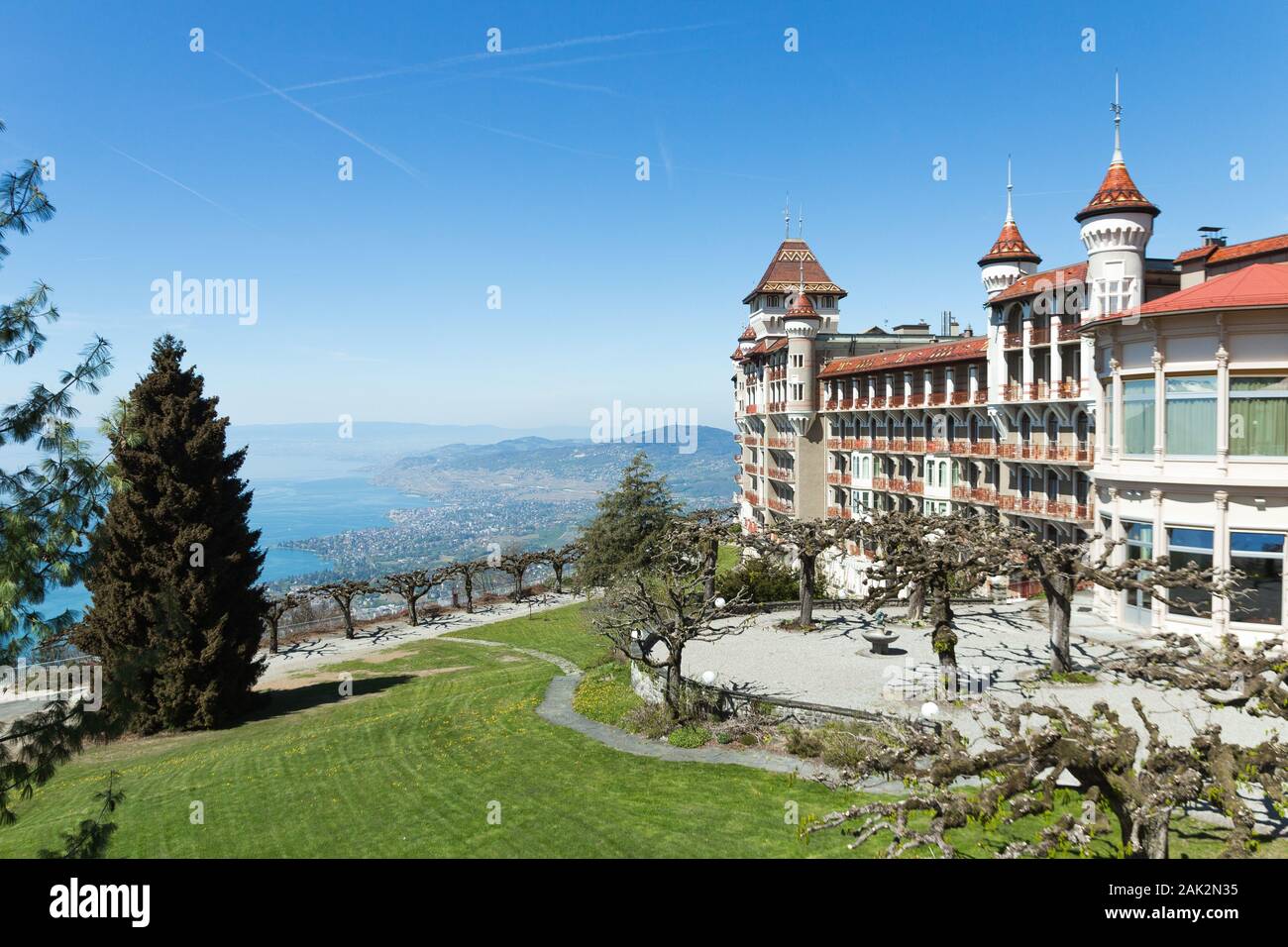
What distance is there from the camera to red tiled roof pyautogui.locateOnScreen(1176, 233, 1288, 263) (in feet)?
107

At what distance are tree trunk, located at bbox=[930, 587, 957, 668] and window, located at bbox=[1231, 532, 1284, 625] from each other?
9706 mm

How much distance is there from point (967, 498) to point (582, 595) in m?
30.3

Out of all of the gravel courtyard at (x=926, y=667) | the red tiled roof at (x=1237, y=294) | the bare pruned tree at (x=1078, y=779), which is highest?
the red tiled roof at (x=1237, y=294)

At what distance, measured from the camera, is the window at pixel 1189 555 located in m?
27.1

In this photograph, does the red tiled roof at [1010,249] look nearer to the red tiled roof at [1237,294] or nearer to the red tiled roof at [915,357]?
the red tiled roof at [915,357]

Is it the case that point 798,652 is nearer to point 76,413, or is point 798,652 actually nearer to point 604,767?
point 604,767

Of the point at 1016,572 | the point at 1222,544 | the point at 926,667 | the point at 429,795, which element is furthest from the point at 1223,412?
the point at 429,795

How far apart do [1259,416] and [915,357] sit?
96.1 feet

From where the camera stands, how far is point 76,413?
13414 mm

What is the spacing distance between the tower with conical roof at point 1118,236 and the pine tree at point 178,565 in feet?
128

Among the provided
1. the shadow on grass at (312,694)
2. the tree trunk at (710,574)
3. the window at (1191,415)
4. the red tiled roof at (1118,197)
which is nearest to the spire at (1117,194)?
the red tiled roof at (1118,197)

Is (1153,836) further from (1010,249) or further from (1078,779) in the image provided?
(1010,249)

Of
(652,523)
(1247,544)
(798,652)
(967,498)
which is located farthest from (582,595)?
(1247,544)

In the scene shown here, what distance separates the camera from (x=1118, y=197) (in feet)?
114
